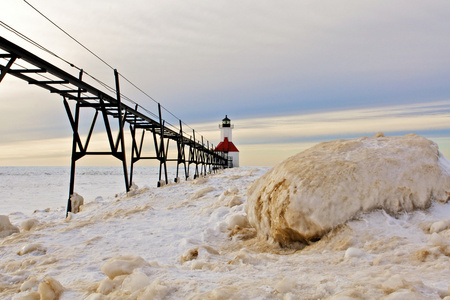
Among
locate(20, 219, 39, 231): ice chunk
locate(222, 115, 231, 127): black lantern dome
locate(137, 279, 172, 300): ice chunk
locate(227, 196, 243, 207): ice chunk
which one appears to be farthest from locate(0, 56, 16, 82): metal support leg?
locate(222, 115, 231, 127): black lantern dome

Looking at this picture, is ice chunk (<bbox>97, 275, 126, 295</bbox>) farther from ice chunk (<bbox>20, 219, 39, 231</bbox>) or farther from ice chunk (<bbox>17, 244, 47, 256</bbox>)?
ice chunk (<bbox>20, 219, 39, 231</bbox>)

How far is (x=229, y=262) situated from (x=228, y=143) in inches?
1886

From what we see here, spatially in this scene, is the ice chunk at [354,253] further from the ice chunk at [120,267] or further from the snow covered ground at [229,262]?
the ice chunk at [120,267]

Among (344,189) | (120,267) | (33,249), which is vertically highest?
(344,189)

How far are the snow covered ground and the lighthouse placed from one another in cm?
4515

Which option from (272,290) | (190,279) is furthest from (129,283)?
(272,290)

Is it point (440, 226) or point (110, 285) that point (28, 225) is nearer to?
point (110, 285)

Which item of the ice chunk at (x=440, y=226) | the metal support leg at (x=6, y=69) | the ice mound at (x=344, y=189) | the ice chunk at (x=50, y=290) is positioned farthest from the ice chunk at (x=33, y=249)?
the ice chunk at (x=440, y=226)

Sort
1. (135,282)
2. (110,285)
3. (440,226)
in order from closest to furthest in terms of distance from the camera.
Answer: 1. (135,282)
2. (110,285)
3. (440,226)

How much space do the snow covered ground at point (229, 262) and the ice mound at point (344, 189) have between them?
142 millimetres

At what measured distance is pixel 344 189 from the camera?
364 cm

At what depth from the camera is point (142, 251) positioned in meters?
4.00

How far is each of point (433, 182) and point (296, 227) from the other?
174cm

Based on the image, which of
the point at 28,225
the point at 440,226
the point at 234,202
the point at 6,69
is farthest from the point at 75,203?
the point at 440,226
